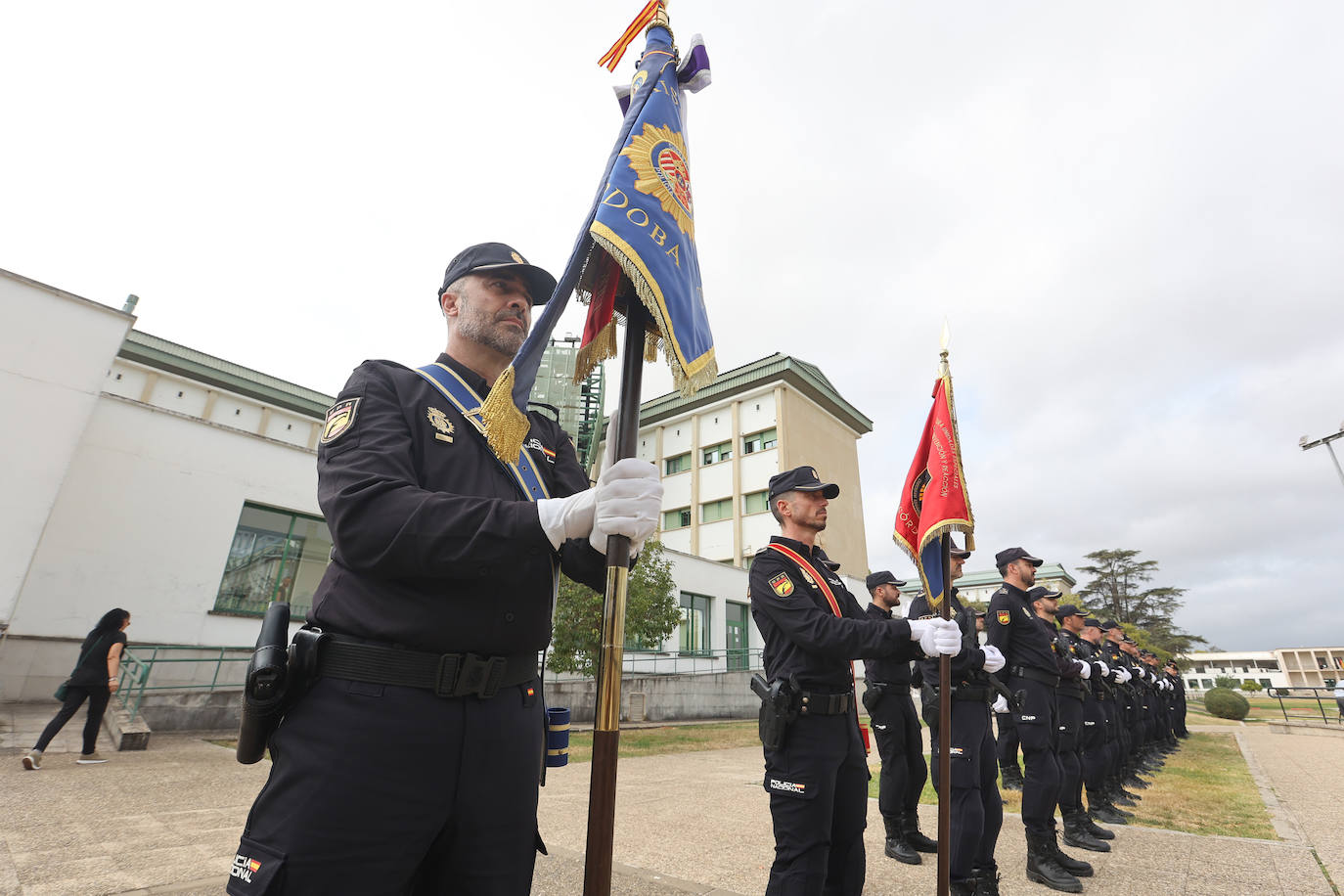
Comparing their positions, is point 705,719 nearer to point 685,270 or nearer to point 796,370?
point 796,370

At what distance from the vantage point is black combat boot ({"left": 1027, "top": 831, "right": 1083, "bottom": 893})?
465cm

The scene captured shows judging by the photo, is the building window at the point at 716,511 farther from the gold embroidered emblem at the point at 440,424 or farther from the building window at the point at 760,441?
the gold embroidered emblem at the point at 440,424

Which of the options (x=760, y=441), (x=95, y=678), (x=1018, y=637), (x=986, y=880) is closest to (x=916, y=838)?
(x=986, y=880)

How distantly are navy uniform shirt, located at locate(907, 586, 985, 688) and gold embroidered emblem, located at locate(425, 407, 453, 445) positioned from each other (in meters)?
3.65

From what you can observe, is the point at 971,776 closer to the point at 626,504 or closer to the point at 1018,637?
the point at 1018,637

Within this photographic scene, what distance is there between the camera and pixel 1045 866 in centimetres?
483

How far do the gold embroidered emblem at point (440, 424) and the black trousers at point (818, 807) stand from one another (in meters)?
2.43

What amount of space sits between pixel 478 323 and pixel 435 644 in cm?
112

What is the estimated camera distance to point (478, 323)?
2.30 meters

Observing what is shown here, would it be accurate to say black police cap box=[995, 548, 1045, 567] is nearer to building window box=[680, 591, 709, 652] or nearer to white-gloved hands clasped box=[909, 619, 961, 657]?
white-gloved hands clasped box=[909, 619, 961, 657]

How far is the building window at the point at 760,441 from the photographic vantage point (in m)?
32.0

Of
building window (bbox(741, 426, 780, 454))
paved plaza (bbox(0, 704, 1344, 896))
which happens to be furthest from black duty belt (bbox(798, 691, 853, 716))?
building window (bbox(741, 426, 780, 454))

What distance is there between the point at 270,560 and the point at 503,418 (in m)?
15.4

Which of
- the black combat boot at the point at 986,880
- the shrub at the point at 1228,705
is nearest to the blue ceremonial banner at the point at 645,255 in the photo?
the black combat boot at the point at 986,880
